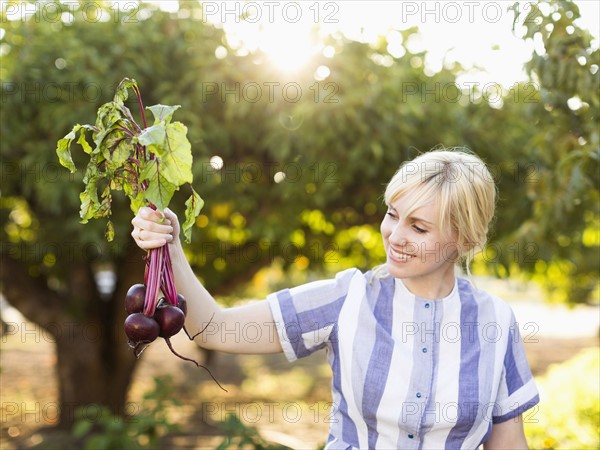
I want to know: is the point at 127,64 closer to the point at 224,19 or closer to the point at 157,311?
the point at 224,19

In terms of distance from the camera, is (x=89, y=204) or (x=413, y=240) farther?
(x=413, y=240)

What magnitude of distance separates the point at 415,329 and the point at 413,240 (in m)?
0.26

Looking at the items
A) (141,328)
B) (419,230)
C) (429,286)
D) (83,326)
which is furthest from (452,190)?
(83,326)

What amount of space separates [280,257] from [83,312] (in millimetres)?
1683

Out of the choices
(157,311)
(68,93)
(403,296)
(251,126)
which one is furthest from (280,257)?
(157,311)

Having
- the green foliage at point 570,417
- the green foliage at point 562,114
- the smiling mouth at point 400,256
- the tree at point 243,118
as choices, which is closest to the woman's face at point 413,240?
the smiling mouth at point 400,256

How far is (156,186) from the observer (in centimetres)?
147

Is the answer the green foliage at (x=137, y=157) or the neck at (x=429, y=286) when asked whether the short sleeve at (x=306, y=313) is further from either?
the green foliage at (x=137, y=157)

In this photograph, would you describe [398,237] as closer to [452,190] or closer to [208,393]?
[452,190]

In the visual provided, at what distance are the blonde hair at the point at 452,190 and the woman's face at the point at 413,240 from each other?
2 cm

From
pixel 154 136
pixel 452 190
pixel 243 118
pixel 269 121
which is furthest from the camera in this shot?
pixel 243 118

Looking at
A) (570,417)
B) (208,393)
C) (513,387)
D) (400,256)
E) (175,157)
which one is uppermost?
(175,157)

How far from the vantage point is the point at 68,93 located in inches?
146

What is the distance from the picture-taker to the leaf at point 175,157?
1.44 meters
